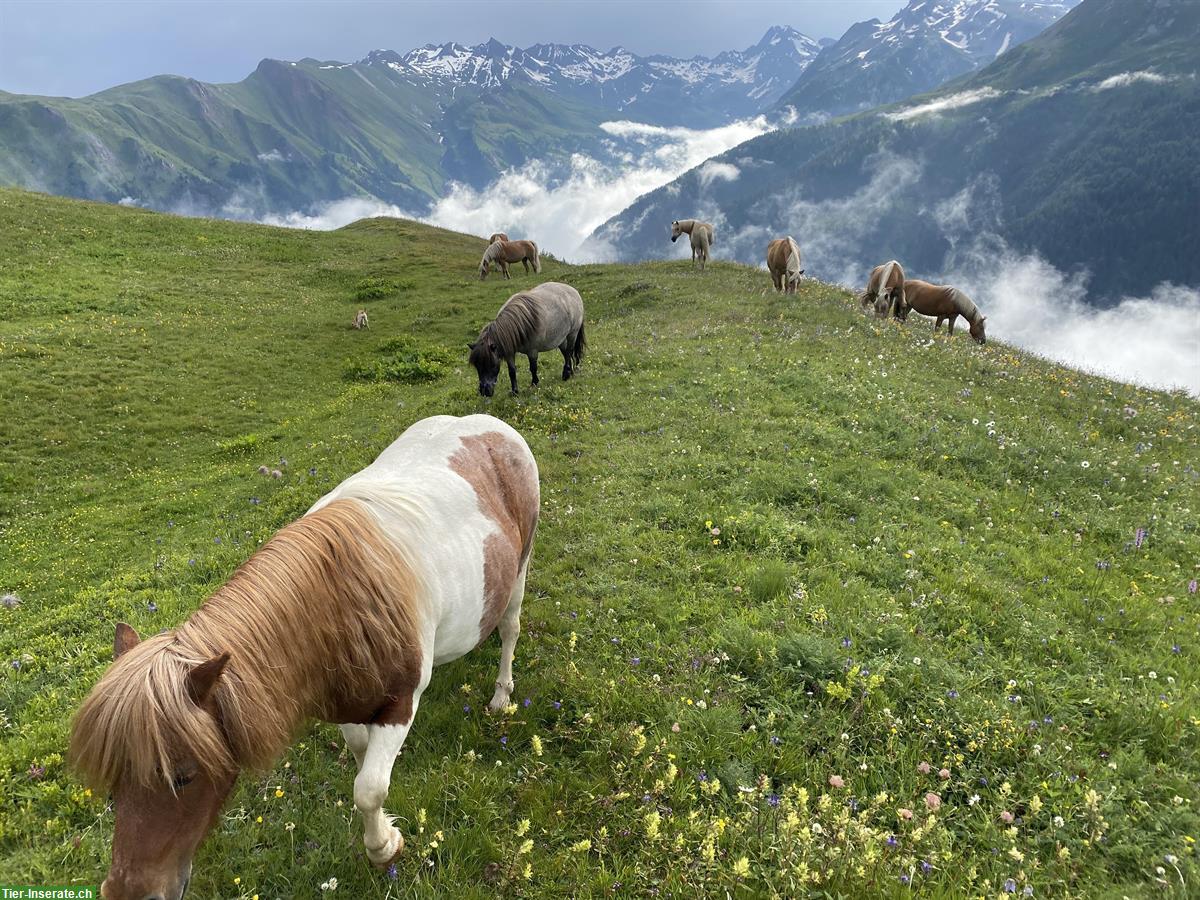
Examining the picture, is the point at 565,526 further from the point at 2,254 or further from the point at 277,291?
the point at 2,254

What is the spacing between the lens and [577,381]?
17.5 meters

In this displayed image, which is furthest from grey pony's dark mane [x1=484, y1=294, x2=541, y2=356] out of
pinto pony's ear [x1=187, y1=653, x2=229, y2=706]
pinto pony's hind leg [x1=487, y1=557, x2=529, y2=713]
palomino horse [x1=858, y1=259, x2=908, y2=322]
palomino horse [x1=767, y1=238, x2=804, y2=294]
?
palomino horse [x1=858, y1=259, x2=908, y2=322]

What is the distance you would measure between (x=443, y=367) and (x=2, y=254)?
1073 inches

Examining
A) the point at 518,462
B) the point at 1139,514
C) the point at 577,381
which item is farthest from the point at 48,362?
the point at 1139,514

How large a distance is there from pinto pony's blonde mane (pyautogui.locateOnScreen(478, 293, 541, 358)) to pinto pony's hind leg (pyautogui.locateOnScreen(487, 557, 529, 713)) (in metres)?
10.7

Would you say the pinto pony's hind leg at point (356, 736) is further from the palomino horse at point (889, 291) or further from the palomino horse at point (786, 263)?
the palomino horse at point (786, 263)

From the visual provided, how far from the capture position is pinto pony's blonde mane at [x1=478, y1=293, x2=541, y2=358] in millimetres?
15688

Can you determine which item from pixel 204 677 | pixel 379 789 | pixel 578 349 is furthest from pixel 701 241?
pixel 204 677

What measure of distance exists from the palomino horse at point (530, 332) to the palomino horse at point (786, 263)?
13431 mm

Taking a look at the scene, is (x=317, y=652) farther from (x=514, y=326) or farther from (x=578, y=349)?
(x=578, y=349)

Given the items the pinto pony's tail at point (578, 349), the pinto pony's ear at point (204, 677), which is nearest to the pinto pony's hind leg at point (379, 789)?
the pinto pony's ear at point (204, 677)

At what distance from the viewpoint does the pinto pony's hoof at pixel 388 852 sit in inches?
153

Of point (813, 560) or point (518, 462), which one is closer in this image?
point (518, 462)

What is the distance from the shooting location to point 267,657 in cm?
320
